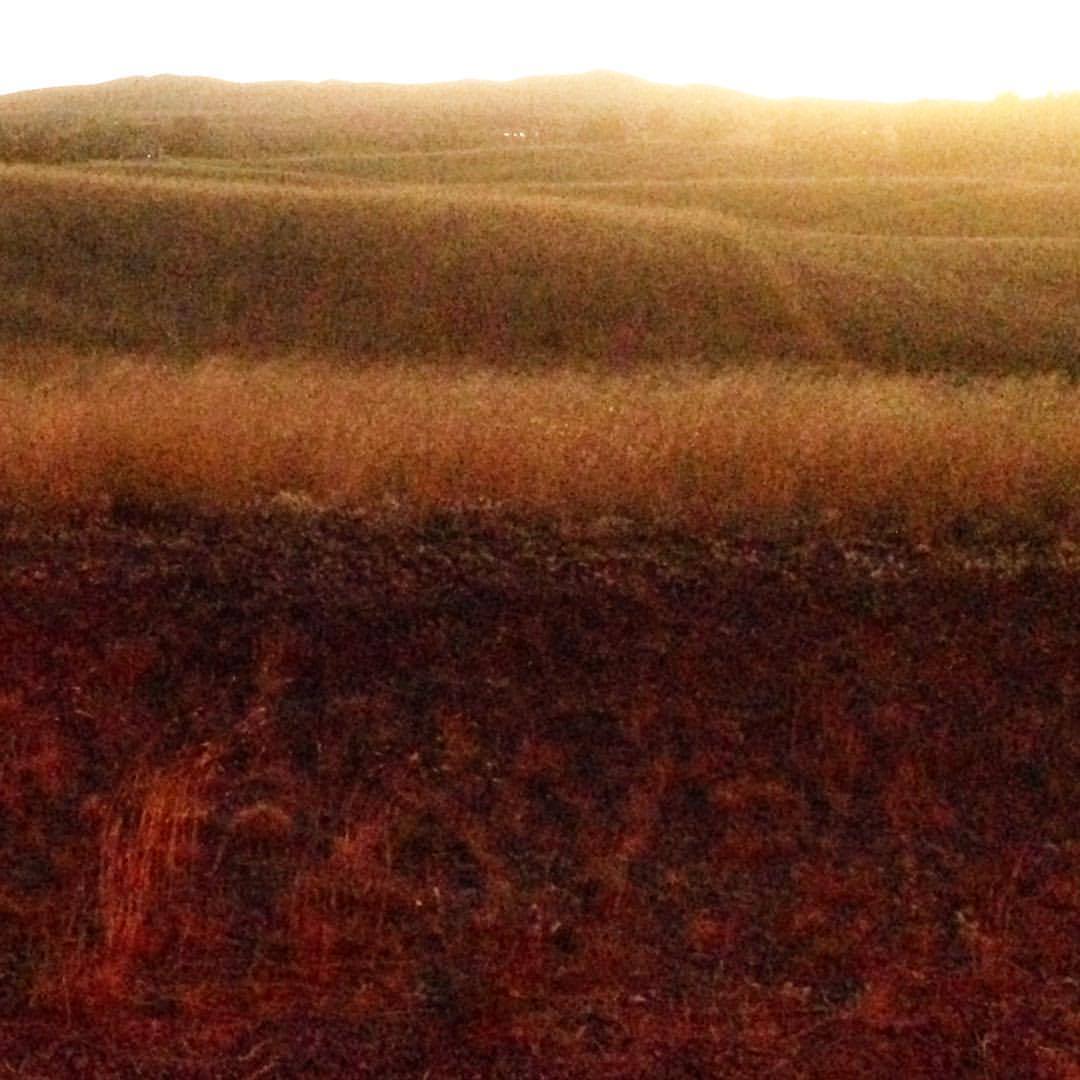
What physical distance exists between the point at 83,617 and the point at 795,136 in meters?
56.0

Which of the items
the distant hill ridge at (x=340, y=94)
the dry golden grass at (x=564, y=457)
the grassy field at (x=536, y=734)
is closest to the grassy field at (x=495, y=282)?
the dry golden grass at (x=564, y=457)

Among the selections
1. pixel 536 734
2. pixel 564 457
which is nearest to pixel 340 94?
pixel 564 457

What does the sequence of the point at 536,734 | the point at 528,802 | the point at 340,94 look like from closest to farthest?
the point at 528,802 < the point at 536,734 < the point at 340,94

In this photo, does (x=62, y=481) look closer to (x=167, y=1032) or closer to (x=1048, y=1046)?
(x=167, y=1032)

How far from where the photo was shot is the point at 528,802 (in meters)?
6.00

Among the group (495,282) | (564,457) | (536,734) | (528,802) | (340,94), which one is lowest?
(528,802)

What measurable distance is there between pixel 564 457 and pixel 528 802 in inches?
121

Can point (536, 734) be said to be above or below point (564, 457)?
below

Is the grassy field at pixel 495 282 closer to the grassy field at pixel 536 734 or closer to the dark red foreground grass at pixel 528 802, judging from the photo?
the grassy field at pixel 536 734

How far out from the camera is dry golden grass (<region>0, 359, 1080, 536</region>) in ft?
26.9

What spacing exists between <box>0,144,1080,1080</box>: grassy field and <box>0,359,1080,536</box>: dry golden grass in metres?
0.04

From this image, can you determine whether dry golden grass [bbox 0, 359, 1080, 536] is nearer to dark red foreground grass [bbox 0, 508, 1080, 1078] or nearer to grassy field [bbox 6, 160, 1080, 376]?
dark red foreground grass [bbox 0, 508, 1080, 1078]

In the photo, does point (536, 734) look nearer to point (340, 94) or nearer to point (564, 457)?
point (564, 457)

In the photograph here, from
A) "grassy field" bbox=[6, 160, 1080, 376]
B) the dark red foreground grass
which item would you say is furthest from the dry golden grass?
"grassy field" bbox=[6, 160, 1080, 376]
